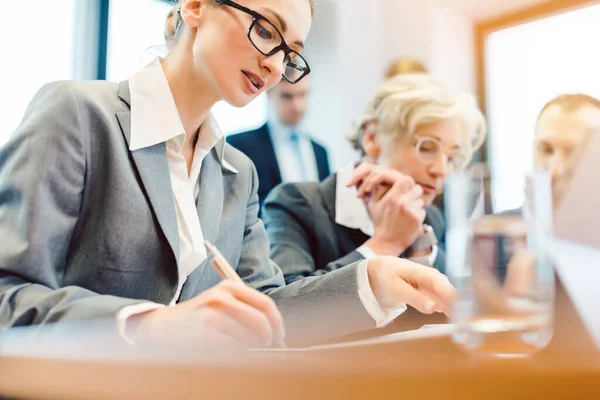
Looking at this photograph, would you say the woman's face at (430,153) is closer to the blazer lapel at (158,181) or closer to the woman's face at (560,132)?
the woman's face at (560,132)

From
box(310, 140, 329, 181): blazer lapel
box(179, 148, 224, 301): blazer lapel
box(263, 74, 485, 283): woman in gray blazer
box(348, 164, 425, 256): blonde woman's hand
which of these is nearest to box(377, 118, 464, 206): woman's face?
box(263, 74, 485, 283): woman in gray blazer

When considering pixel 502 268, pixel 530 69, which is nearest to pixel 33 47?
pixel 502 268

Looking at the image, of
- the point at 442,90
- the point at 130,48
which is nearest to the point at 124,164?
the point at 442,90

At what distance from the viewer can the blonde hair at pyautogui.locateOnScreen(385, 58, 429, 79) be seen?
3.20 meters

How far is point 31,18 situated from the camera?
208 centimetres

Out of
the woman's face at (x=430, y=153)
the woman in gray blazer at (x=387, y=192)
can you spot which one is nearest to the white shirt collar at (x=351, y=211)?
the woman in gray blazer at (x=387, y=192)

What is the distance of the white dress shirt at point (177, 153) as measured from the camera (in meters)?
0.83

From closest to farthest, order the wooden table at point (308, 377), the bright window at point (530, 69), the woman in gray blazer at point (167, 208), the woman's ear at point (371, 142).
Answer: the wooden table at point (308, 377) < the woman in gray blazer at point (167, 208) < the woman's ear at point (371, 142) < the bright window at point (530, 69)

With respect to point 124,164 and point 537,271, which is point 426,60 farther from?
point 537,271

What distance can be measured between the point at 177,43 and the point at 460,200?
0.61m

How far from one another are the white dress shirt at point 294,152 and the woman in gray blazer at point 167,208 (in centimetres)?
153

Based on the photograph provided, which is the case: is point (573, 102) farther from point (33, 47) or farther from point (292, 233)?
point (33, 47)

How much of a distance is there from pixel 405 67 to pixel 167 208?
264cm

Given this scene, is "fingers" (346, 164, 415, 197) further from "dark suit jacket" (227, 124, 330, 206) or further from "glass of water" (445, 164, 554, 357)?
"glass of water" (445, 164, 554, 357)
